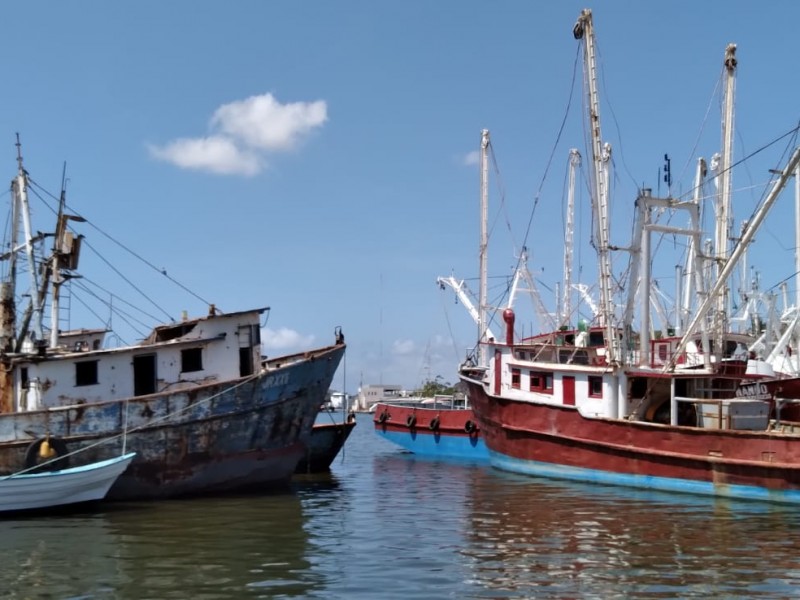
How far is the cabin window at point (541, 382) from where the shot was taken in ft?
89.1

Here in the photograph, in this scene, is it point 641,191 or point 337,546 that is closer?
point 337,546

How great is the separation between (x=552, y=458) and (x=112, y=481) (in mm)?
12883

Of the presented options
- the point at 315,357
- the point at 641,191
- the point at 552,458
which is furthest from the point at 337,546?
the point at 641,191

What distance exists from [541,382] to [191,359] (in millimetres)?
11430

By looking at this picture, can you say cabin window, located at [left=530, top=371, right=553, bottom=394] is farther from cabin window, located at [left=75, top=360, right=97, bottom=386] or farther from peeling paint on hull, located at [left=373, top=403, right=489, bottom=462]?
cabin window, located at [left=75, top=360, right=97, bottom=386]

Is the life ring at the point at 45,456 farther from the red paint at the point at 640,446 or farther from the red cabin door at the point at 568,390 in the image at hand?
the red cabin door at the point at 568,390

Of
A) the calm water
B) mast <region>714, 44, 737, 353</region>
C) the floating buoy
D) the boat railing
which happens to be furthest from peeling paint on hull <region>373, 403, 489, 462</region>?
the floating buoy

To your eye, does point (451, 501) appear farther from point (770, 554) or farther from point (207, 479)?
point (770, 554)

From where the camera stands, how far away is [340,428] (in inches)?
1089

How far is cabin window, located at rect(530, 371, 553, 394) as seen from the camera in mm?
27156

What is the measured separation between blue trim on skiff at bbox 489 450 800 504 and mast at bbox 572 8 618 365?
133 inches

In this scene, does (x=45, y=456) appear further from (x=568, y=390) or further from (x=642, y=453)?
(x=568, y=390)

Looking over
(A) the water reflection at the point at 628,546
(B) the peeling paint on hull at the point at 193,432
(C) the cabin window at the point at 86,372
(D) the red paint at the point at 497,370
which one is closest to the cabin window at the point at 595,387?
(D) the red paint at the point at 497,370

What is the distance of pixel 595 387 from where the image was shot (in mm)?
25797
